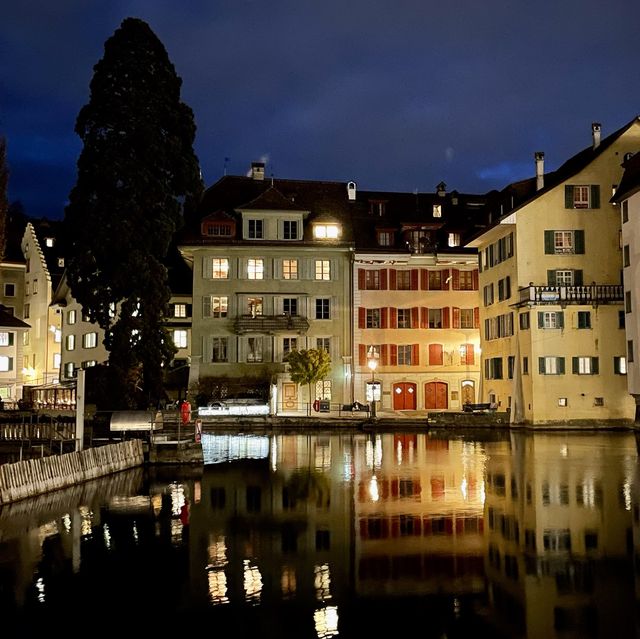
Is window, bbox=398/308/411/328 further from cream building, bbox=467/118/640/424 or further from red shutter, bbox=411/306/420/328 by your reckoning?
cream building, bbox=467/118/640/424

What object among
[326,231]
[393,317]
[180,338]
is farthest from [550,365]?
[180,338]

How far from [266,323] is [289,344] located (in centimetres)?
244

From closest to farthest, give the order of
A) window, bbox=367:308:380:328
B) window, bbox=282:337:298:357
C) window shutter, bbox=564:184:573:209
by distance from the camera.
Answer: window shutter, bbox=564:184:573:209 → window, bbox=282:337:298:357 → window, bbox=367:308:380:328

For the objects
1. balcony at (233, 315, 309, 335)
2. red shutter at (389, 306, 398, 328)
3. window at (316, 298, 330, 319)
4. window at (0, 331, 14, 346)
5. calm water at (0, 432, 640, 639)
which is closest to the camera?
calm water at (0, 432, 640, 639)

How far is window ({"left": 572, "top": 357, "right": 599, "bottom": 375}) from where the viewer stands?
50281 millimetres

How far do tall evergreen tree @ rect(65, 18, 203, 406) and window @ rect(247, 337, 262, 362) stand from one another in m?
15.6

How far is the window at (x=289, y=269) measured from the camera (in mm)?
61656

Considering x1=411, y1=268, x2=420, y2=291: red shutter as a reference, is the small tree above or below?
below

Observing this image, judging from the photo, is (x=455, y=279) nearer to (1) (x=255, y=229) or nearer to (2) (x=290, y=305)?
(2) (x=290, y=305)

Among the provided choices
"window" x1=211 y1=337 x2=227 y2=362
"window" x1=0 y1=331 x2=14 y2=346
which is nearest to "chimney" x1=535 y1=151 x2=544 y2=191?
"window" x1=211 y1=337 x2=227 y2=362

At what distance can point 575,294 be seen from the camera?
5028 centimetres

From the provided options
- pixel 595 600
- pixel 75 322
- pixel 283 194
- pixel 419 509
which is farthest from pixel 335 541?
pixel 75 322

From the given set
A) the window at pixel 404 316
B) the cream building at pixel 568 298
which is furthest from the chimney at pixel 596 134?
the window at pixel 404 316

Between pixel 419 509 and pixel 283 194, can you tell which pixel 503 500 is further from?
pixel 283 194
